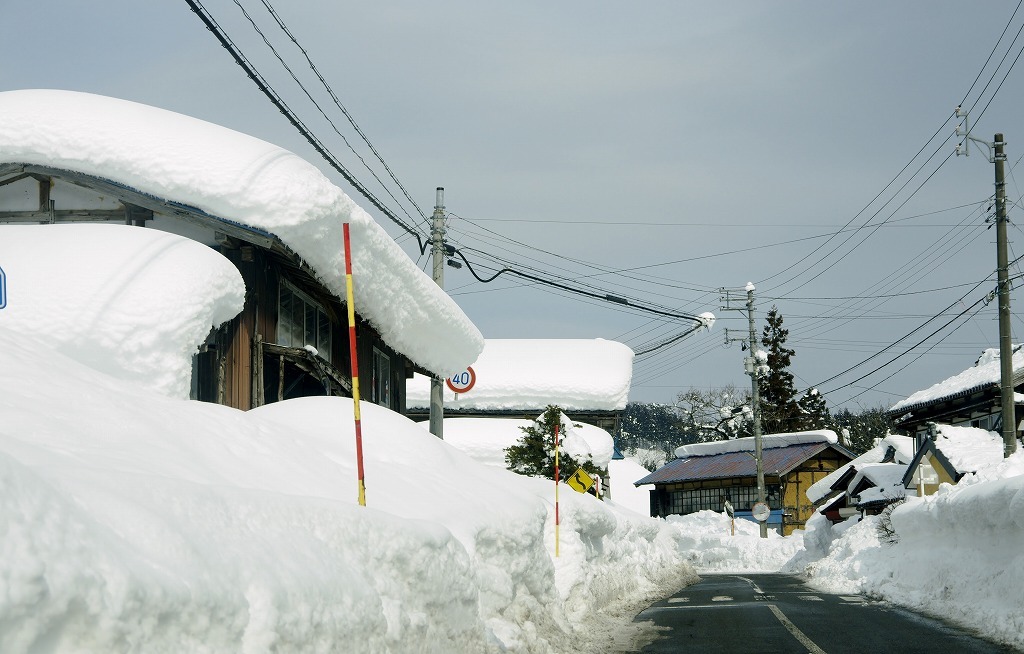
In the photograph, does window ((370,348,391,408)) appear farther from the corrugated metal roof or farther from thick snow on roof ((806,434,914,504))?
the corrugated metal roof

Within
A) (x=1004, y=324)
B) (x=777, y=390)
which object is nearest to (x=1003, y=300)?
(x=1004, y=324)

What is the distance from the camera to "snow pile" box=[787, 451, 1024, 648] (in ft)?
40.5

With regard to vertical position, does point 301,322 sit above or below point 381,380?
above

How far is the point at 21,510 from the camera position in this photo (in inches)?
140

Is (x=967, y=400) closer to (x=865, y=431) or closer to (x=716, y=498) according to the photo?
(x=716, y=498)

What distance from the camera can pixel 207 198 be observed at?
15.2 metres

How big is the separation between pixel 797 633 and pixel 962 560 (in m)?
4.64

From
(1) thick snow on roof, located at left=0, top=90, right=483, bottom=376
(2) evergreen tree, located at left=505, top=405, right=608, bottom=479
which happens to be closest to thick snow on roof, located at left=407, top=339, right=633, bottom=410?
(2) evergreen tree, located at left=505, top=405, right=608, bottom=479

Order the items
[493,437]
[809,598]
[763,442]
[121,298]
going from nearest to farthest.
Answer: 1. [121,298]
2. [809,598]
3. [493,437]
4. [763,442]

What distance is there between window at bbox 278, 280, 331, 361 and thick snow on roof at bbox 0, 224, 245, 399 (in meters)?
4.40

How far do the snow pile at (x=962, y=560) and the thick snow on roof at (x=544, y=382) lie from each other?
2464 cm

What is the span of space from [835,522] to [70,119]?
3131 centimetres

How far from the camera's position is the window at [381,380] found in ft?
86.1

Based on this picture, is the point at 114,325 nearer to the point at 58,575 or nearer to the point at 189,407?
the point at 189,407
